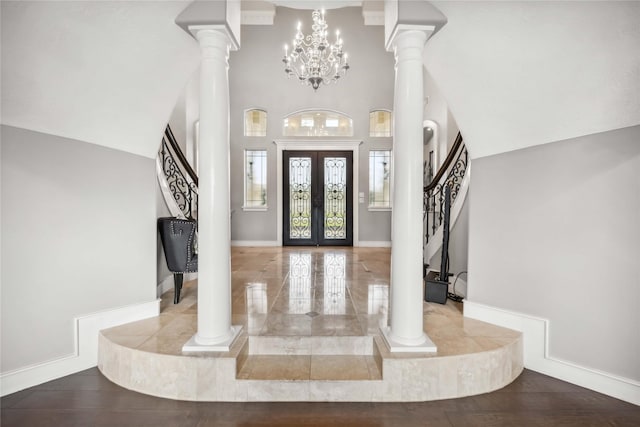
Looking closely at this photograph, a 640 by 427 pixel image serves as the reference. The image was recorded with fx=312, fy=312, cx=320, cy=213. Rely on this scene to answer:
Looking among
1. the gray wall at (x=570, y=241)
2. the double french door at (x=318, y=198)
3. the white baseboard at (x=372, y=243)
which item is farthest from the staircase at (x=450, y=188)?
the double french door at (x=318, y=198)

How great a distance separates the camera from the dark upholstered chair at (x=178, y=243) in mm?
2961

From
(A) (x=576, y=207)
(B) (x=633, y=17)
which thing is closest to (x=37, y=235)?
(A) (x=576, y=207)

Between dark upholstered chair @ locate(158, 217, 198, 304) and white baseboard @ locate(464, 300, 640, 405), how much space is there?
266cm

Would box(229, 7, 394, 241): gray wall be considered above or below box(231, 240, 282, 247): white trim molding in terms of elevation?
above

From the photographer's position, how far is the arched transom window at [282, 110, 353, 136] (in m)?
7.40

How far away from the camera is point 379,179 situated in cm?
741

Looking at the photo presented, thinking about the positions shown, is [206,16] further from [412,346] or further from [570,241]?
[570,241]

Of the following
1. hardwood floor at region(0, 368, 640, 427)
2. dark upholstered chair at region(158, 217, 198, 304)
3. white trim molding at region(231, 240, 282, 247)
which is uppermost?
dark upholstered chair at region(158, 217, 198, 304)

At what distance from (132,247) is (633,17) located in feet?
12.7

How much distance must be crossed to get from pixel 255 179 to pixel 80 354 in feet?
17.5

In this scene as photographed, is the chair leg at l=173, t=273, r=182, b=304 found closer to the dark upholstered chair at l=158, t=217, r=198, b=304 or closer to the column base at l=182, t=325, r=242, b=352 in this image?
the dark upholstered chair at l=158, t=217, r=198, b=304

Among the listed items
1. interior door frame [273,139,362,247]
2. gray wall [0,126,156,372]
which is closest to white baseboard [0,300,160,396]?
gray wall [0,126,156,372]

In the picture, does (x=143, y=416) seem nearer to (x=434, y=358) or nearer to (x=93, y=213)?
(x=93, y=213)

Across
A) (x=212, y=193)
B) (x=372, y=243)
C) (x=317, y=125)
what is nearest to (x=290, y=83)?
(x=317, y=125)
